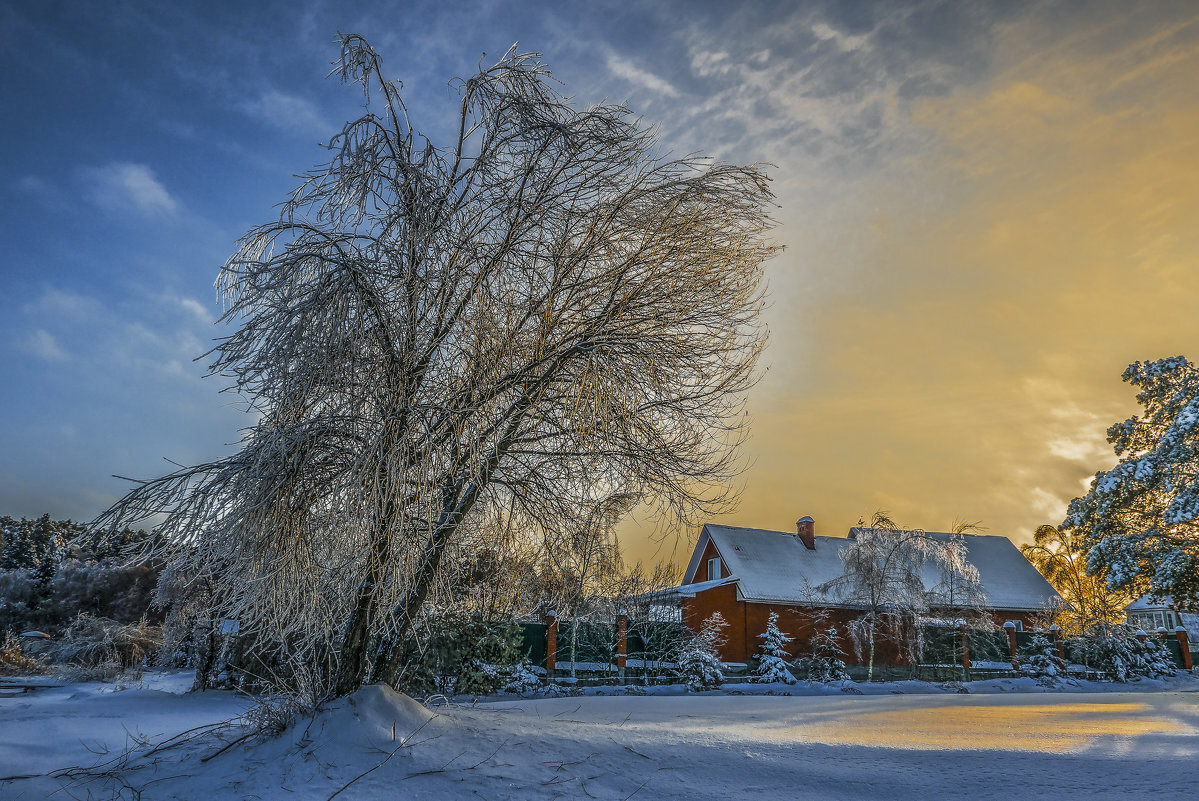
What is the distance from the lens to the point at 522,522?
24.0ft

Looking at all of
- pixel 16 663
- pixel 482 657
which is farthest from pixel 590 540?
pixel 16 663

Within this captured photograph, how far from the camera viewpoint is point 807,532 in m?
31.2

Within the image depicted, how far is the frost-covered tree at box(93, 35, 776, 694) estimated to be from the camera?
5824 millimetres

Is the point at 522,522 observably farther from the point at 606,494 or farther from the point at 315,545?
the point at 315,545

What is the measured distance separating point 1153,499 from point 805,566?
1198 centimetres

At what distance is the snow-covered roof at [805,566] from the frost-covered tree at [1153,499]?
5.66 metres

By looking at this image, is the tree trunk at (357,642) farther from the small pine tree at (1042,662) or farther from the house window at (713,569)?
the small pine tree at (1042,662)

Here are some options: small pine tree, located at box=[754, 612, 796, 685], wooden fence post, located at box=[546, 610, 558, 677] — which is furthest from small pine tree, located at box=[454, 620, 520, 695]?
small pine tree, located at box=[754, 612, 796, 685]

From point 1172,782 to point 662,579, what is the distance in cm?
1797

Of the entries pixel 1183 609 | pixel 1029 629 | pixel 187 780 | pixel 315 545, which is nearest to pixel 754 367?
pixel 315 545

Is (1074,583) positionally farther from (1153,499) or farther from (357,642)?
(357,642)

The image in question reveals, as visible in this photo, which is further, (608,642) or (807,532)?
(807,532)

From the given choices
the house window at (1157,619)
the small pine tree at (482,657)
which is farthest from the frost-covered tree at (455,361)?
the house window at (1157,619)

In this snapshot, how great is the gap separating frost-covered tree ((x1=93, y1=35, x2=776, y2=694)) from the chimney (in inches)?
996
